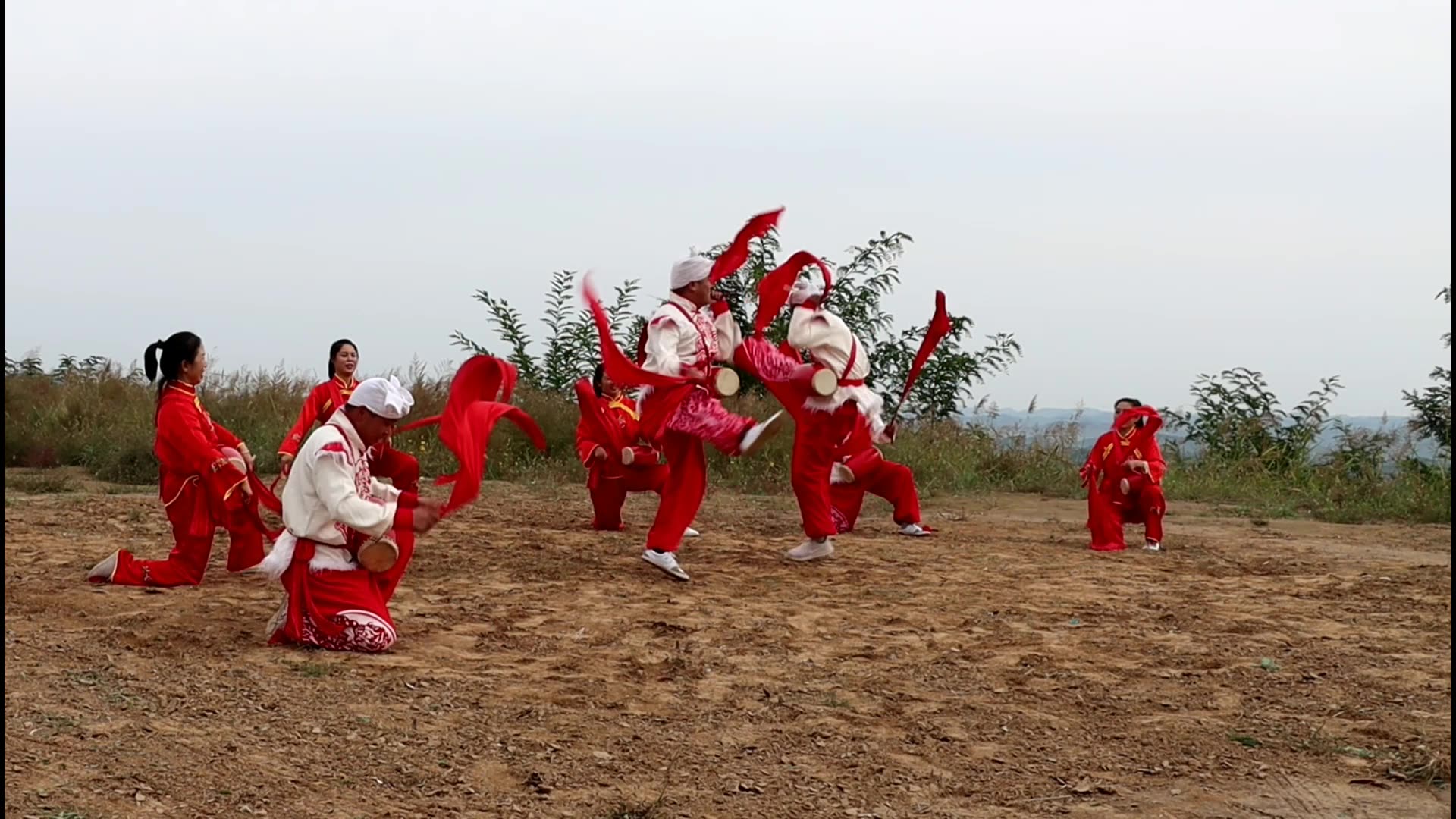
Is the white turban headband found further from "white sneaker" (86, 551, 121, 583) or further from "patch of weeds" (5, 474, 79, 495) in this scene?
"patch of weeds" (5, 474, 79, 495)

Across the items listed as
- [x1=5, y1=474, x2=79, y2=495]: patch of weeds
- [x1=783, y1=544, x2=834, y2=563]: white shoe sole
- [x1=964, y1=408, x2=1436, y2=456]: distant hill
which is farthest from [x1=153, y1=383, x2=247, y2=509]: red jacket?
[x1=964, y1=408, x2=1436, y2=456]: distant hill

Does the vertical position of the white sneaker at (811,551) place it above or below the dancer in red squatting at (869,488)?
below

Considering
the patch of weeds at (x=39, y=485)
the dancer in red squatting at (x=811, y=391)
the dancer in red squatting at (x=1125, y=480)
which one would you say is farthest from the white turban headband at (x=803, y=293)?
the patch of weeds at (x=39, y=485)

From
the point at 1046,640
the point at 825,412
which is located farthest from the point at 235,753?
the point at 825,412

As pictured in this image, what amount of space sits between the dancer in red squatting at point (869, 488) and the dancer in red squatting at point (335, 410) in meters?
2.70

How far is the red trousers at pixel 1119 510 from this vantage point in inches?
360

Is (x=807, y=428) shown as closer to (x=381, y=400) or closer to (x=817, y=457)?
(x=817, y=457)

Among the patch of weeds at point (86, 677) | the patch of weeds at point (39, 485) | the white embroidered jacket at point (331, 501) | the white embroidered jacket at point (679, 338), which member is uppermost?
the white embroidered jacket at point (679, 338)

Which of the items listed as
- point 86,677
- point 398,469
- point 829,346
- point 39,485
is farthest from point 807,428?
point 39,485

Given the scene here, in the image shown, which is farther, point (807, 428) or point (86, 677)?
point (807, 428)

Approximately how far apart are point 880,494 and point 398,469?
3484 millimetres

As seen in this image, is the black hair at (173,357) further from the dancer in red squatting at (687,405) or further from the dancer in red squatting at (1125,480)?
the dancer in red squatting at (1125,480)

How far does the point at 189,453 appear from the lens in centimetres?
680

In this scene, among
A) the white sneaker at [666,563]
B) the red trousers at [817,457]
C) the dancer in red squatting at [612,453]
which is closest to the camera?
the white sneaker at [666,563]
